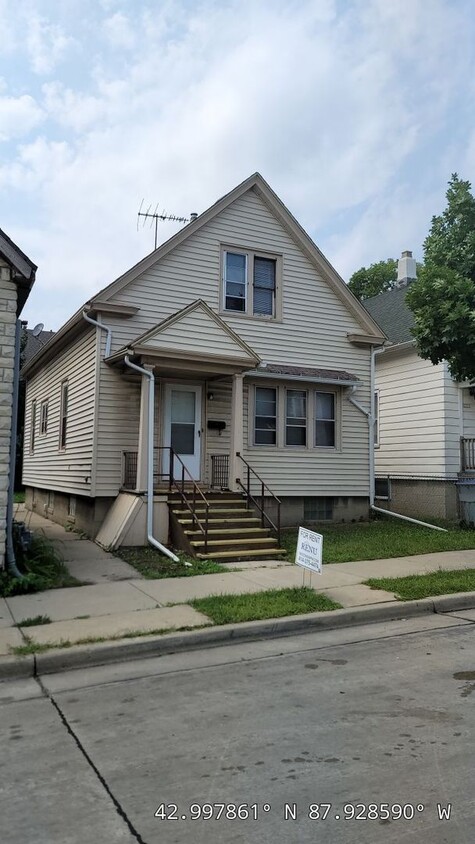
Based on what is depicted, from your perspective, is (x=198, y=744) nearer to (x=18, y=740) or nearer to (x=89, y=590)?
(x=18, y=740)

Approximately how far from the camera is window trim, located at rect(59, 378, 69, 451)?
640 inches

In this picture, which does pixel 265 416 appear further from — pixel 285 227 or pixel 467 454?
pixel 467 454

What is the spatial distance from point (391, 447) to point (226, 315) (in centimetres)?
694

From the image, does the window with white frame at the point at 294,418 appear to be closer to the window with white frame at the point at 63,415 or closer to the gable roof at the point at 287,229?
the gable roof at the point at 287,229

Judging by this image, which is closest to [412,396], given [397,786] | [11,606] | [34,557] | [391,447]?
[391,447]

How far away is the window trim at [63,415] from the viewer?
16.2 meters

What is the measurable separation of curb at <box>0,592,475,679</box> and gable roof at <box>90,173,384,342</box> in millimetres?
8091

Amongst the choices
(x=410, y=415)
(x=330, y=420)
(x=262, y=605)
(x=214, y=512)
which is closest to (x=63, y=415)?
(x=214, y=512)

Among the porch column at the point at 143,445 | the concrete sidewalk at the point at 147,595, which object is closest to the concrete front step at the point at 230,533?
the concrete sidewalk at the point at 147,595

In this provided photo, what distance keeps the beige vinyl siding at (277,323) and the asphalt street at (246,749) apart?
8.15 metres

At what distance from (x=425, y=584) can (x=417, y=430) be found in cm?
952

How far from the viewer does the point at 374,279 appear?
42.9 meters

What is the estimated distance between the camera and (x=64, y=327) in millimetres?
15102

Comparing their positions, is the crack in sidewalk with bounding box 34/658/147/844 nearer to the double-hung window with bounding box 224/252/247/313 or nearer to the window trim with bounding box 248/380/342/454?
the window trim with bounding box 248/380/342/454
